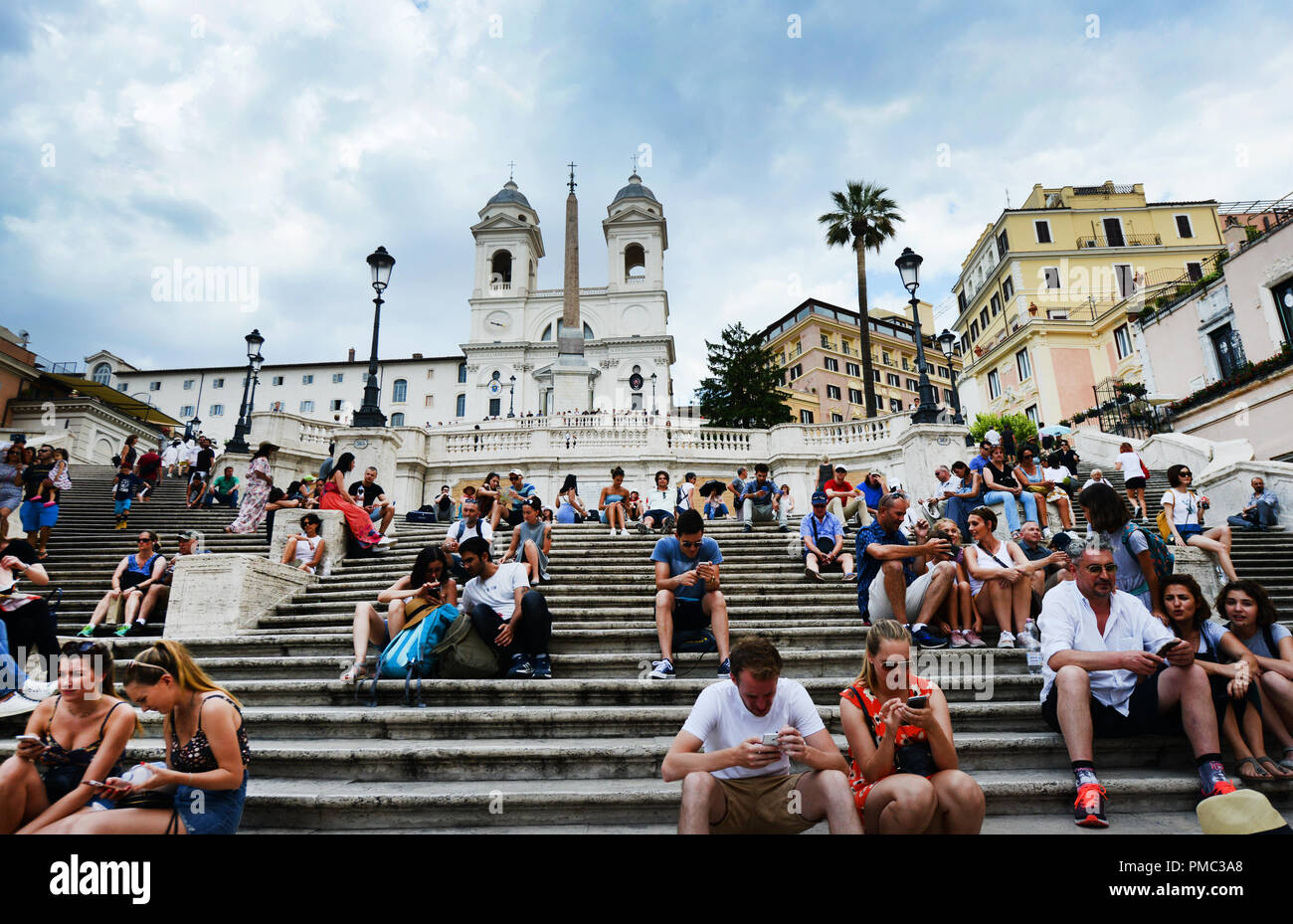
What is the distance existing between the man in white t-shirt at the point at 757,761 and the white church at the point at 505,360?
1964 inches

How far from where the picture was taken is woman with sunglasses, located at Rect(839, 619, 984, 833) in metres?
3.08

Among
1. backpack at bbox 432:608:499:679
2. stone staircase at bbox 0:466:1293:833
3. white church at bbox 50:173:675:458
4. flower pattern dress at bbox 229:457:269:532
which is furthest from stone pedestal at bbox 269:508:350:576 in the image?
white church at bbox 50:173:675:458

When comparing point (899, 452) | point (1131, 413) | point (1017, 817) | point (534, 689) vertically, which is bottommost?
point (1017, 817)

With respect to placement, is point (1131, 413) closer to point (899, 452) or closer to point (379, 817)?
point (899, 452)

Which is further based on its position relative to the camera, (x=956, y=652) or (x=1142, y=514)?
(x=1142, y=514)

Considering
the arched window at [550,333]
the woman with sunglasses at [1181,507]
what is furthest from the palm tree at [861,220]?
the arched window at [550,333]

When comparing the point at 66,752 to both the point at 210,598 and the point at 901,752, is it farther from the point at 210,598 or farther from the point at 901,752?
the point at 210,598

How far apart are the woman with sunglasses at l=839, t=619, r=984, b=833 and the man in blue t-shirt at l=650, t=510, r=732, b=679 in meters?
1.92

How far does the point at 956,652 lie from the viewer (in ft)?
17.9

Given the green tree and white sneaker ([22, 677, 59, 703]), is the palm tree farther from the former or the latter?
white sneaker ([22, 677, 59, 703])

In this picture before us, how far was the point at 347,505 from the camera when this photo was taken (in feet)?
32.4

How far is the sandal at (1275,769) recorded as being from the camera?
148 inches
